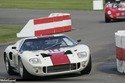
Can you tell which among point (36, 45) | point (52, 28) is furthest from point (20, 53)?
point (52, 28)

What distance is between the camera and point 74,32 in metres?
29.6

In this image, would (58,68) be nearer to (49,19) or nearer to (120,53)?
(120,53)

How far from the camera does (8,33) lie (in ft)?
97.9

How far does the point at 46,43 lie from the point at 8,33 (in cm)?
1441

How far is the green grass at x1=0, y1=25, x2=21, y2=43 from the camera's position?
89.7ft

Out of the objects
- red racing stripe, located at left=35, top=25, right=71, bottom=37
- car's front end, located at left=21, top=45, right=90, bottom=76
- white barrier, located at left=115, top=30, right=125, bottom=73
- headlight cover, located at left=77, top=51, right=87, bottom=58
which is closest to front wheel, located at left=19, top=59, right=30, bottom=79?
car's front end, located at left=21, top=45, right=90, bottom=76

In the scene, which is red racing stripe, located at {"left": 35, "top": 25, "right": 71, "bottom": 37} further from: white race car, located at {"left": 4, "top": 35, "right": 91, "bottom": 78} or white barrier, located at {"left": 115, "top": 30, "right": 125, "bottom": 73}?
white barrier, located at {"left": 115, "top": 30, "right": 125, "bottom": 73}

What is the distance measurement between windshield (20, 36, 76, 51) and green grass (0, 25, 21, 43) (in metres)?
10.9

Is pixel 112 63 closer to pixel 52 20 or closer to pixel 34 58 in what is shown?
pixel 34 58

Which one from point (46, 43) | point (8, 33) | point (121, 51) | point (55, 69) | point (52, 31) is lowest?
point (8, 33)

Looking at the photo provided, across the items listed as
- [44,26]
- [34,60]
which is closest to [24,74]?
[34,60]

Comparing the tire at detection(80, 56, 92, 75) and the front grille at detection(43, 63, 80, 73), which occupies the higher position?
the front grille at detection(43, 63, 80, 73)

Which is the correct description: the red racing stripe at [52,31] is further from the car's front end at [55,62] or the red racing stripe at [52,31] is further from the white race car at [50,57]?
the car's front end at [55,62]

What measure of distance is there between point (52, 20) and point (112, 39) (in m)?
5.04
